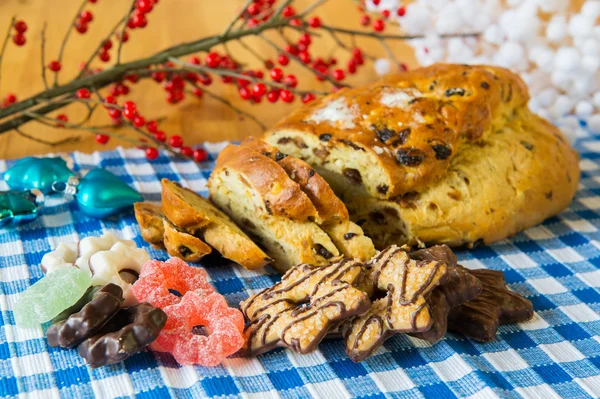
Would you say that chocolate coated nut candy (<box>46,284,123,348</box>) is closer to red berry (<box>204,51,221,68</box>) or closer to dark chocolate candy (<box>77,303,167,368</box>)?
dark chocolate candy (<box>77,303,167,368</box>)

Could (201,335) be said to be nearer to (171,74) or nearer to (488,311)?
(488,311)

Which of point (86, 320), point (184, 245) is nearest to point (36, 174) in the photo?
point (184, 245)

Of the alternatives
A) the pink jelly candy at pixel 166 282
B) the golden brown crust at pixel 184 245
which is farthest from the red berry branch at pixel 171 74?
the pink jelly candy at pixel 166 282

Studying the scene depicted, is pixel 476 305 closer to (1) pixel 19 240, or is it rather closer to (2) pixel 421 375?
(2) pixel 421 375

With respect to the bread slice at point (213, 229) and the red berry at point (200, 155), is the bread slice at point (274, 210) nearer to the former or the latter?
the bread slice at point (213, 229)

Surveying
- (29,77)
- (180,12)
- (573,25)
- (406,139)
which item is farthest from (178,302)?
(180,12)

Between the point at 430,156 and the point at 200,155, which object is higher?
the point at 430,156

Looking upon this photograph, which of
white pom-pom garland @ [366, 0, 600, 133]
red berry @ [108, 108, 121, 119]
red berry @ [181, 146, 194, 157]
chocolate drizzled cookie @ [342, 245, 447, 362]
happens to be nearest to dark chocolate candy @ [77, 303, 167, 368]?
chocolate drizzled cookie @ [342, 245, 447, 362]
